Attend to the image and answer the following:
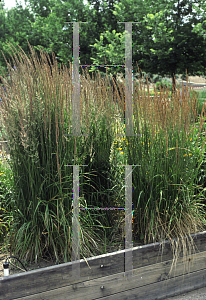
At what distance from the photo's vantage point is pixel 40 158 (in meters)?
2.24

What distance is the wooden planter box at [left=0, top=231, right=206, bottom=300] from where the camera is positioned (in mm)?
1924

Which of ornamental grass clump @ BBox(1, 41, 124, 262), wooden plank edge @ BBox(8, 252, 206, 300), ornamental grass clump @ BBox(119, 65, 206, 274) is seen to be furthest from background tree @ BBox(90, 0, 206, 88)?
wooden plank edge @ BBox(8, 252, 206, 300)

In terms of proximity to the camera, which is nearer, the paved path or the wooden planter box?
the wooden planter box

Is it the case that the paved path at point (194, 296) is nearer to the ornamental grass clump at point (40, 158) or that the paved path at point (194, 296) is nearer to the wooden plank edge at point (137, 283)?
the wooden plank edge at point (137, 283)

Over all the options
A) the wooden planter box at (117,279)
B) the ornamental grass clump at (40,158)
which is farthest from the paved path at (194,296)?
the ornamental grass clump at (40,158)

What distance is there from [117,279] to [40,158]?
3.63ft

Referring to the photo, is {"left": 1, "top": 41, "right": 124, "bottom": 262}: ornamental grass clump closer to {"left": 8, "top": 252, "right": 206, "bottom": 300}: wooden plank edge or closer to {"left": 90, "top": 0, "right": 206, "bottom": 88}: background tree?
{"left": 8, "top": 252, "right": 206, "bottom": 300}: wooden plank edge

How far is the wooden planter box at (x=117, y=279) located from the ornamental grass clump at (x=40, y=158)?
17cm

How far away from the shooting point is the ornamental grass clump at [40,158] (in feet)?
6.92

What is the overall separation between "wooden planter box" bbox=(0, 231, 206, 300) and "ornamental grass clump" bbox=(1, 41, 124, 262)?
0.17 m

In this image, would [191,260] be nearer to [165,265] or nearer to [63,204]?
[165,265]

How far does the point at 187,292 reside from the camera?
2.50 metres

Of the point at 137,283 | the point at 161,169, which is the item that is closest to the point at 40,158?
the point at 161,169

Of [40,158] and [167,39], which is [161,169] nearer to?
[40,158]
